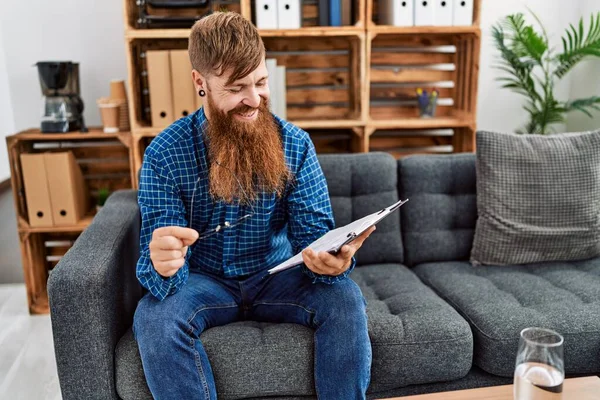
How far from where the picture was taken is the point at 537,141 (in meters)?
2.07

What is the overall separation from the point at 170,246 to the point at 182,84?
1235 millimetres

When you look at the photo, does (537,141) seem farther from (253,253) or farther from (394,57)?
(253,253)

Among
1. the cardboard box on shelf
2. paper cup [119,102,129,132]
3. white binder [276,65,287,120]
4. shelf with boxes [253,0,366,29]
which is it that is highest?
shelf with boxes [253,0,366,29]

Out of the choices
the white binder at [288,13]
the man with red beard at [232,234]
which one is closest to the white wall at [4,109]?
the white binder at [288,13]

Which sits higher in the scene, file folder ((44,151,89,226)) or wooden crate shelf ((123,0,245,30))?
wooden crate shelf ((123,0,245,30))

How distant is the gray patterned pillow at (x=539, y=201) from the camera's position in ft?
6.62

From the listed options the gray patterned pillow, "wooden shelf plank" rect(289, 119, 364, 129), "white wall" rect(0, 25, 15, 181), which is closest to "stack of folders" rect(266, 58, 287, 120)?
"wooden shelf plank" rect(289, 119, 364, 129)

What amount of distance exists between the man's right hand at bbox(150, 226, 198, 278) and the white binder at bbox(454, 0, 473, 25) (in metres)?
1.66

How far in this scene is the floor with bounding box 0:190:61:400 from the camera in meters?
2.01

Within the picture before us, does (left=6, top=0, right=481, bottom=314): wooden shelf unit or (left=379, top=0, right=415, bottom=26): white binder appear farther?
(left=6, top=0, right=481, bottom=314): wooden shelf unit

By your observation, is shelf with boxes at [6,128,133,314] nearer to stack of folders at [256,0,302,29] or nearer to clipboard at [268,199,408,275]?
stack of folders at [256,0,302,29]

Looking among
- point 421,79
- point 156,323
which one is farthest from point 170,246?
point 421,79

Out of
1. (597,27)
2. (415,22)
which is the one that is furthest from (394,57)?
(597,27)

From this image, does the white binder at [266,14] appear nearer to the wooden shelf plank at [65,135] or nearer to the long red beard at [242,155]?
the wooden shelf plank at [65,135]
